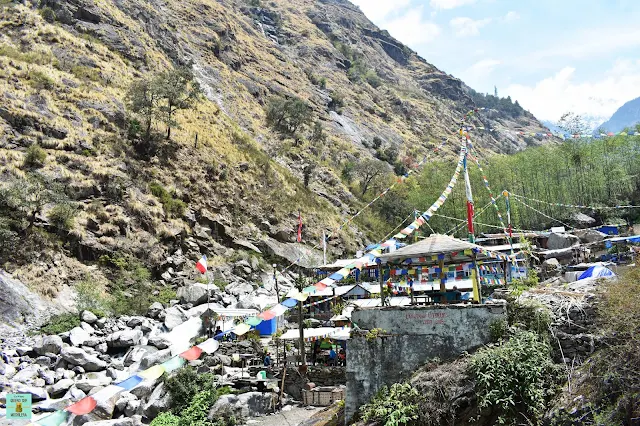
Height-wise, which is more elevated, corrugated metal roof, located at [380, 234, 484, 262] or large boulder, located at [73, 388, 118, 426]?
corrugated metal roof, located at [380, 234, 484, 262]

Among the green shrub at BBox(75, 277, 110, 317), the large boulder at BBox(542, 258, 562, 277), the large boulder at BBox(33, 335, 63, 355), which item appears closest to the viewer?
the large boulder at BBox(33, 335, 63, 355)

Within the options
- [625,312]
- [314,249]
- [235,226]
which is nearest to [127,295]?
[235,226]

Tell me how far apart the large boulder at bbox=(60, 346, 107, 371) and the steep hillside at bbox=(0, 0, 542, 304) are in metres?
6.21

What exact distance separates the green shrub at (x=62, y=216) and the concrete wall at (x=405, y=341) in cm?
2120

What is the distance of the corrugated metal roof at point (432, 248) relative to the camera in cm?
1285

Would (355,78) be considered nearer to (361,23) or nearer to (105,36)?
(361,23)

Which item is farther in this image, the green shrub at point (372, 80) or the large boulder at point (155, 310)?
the green shrub at point (372, 80)

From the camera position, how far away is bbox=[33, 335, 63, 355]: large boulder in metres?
19.8

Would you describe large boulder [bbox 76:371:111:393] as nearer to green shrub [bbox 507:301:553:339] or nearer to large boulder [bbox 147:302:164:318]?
large boulder [bbox 147:302:164:318]

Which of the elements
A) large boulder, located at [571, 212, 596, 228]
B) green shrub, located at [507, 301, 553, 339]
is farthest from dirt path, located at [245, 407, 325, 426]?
large boulder, located at [571, 212, 596, 228]

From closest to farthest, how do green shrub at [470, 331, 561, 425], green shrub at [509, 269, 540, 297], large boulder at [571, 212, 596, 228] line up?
green shrub at [470, 331, 561, 425]
green shrub at [509, 269, 540, 297]
large boulder at [571, 212, 596, 228]

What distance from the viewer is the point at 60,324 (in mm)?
21812

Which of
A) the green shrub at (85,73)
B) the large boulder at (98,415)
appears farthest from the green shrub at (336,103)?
the large boulder at (98,415)

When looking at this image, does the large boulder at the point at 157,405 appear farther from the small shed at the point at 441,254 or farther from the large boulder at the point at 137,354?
the small shed at the point at 441,254
